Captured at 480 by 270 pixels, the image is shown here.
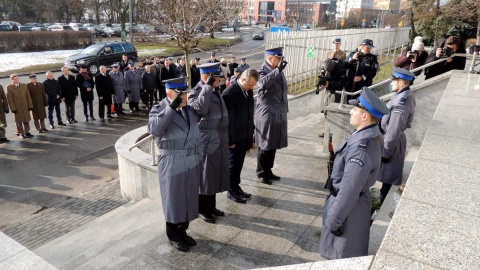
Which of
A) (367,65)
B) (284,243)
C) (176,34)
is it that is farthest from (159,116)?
(176,34)

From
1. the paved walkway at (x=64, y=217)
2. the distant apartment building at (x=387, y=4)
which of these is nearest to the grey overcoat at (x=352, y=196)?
the paved walkway at (x=64, y=217)

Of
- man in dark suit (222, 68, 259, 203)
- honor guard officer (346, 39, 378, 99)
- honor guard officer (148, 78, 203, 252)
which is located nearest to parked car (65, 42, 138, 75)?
honor guard officer (346, 39, 378, 99)

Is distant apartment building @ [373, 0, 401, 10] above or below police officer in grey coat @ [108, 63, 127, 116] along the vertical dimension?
above

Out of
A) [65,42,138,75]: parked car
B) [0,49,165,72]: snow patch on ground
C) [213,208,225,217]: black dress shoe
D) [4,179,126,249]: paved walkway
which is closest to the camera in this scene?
[213,208,225,217]: black dress shoe

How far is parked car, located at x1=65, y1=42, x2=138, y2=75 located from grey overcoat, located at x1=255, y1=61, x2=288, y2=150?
58.3 ft

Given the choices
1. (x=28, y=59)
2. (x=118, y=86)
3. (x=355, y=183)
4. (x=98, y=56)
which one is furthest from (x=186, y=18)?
(x=28, y=59)

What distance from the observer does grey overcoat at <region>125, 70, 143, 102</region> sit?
43.8 feet

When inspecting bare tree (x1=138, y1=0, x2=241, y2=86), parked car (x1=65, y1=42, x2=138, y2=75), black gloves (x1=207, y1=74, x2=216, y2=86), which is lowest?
parked car (x1=65, y1=42, x2=138, y2=75)

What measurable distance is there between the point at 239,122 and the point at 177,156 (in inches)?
54.3

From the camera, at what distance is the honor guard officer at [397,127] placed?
4645 mm

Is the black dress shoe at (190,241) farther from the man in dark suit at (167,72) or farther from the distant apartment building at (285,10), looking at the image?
the distant apartment building at (285,10)

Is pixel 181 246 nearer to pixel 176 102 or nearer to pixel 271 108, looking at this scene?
pixel 176 102

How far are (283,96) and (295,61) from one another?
6834mm

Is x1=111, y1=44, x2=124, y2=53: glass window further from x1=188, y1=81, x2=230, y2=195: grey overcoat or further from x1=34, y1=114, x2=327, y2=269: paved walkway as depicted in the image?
x1=188, y1=81, x2=230, y2=195: grey overcoat
